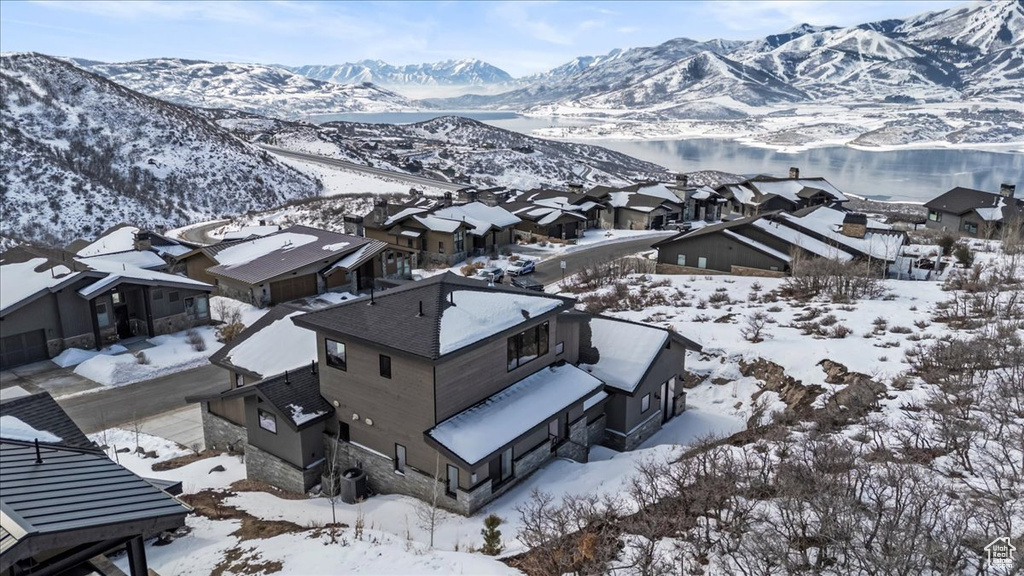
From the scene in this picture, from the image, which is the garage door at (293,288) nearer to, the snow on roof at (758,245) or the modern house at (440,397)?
the modern house at (440,397)

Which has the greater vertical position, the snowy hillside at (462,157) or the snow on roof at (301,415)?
the snowy hillside at (462,157)

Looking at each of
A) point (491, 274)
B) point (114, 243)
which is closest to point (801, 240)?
point (491, 274)

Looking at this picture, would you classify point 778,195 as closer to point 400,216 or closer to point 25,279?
point 400,216

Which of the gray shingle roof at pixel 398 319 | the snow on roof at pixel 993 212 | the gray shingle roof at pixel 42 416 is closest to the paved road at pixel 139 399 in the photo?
the gray shingle roof at pixel 398 319

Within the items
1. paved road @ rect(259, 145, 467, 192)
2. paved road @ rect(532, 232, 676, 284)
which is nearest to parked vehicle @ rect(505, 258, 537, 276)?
paved road @ rect(532, 232, 676, 284)

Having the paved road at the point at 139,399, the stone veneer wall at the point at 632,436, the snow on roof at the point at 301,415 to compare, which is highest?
Result: the snow on roof at the point at 301,415

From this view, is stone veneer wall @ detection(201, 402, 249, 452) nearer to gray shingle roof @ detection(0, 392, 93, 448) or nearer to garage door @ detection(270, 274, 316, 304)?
gray shingle roof @ detection(0, 392, 93, 448)

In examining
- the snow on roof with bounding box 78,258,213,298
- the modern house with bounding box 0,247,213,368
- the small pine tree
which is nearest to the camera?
the small pine tree
